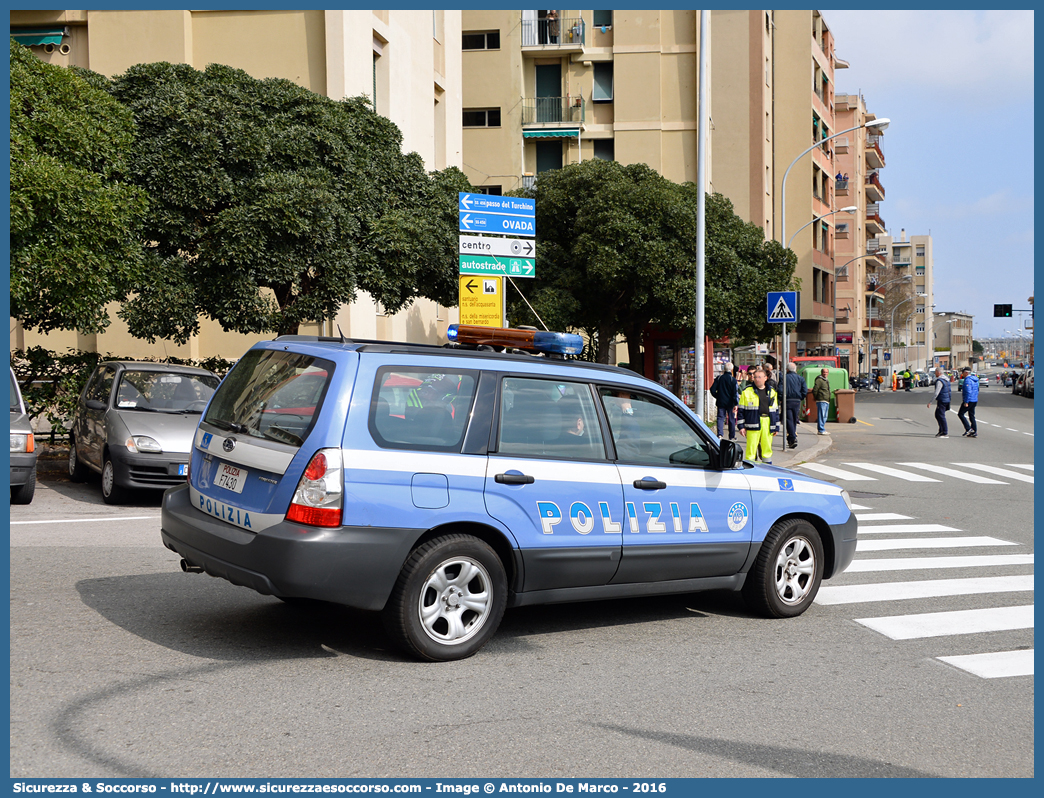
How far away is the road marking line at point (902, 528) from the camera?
10.9m

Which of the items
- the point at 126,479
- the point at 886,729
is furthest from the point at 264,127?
the point at 886,729

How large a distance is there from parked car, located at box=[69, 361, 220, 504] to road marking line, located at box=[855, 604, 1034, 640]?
7.96 meters

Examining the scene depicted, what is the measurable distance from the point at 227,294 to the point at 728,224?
68.7 ft

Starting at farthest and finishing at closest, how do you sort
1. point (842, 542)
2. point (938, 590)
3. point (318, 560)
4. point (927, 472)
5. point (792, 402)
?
1. point (792, 402)
2. point (927, 472)
3. point (938, 590)
4. point (842, 542)
5. point (318, 560)

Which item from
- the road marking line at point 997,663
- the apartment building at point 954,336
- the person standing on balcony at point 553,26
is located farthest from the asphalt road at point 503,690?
the apartment building at point 954,336

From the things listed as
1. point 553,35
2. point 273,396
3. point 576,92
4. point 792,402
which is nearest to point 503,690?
point 273,396

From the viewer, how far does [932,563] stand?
8.91m

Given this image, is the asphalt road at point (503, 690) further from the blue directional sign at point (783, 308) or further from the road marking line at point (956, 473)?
the blue directional sign at point (783, 308)

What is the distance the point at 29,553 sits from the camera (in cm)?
820

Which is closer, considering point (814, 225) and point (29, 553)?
point (29, 553)

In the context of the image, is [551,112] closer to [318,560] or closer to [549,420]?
[549,420]

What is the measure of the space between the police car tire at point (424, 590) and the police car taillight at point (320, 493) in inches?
20.4

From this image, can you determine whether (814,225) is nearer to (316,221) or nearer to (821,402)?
(821,402)

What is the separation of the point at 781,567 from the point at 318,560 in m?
3.37
